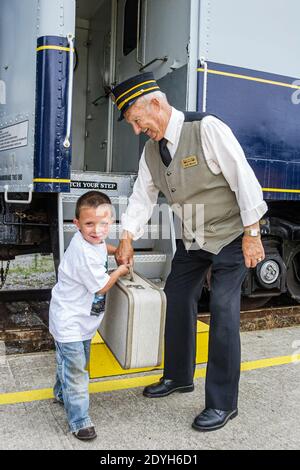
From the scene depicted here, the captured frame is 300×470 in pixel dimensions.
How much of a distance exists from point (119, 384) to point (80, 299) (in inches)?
35.3

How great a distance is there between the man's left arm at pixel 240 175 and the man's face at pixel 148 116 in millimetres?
220

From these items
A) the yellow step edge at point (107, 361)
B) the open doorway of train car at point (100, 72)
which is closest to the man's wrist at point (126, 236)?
the yellow step edge at point (107, 361)

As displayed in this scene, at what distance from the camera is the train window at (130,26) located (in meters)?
4.77

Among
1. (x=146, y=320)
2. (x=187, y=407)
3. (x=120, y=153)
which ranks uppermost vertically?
(x=120, y=153)

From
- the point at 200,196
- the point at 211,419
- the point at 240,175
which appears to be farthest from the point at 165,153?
the point at 211,419

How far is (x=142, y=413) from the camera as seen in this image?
254 cm

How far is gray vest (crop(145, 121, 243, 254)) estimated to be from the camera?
2.42 m

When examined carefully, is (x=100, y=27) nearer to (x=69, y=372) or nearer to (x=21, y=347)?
(x=21, y=347)

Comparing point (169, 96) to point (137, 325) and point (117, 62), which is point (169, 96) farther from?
point (137, 325)

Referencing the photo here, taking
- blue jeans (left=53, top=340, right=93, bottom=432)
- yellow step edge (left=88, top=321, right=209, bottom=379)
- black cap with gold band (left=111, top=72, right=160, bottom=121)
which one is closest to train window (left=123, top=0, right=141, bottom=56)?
black cap with gold band (left=111, top=72, right=160, bottom=121)

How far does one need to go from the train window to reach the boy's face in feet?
10.3

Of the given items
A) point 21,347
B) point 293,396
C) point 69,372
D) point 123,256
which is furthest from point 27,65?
point 293,396

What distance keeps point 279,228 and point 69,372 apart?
2957mm

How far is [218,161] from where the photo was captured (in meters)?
2.37
